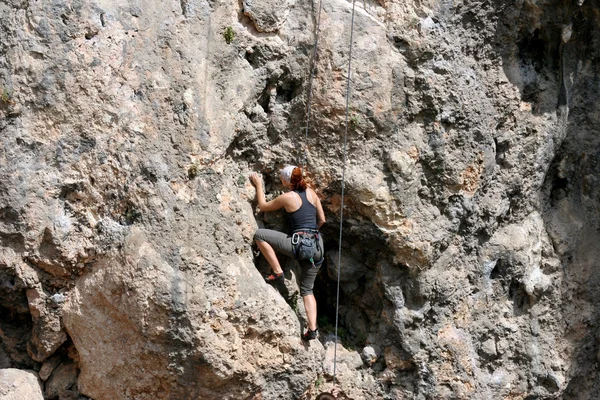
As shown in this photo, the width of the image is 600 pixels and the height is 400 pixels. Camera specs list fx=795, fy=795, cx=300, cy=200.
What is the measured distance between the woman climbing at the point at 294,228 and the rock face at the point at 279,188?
141 mm

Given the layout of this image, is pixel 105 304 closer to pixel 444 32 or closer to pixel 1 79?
pixel 1 79

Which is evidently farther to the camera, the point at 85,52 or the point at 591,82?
the point at 591,82

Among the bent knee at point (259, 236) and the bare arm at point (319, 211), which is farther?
the bare arm at point (319, 211)

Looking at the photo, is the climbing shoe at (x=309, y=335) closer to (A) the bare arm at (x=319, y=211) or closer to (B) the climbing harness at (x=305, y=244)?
(B) the climbing harness at (x=305, y=244)

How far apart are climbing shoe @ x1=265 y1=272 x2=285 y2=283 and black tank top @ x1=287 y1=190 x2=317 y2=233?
433 millimetres

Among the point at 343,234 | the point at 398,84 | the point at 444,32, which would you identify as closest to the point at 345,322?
the point at 343,234

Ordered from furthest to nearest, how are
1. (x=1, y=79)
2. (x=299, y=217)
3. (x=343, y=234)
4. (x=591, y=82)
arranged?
(x=591, y=82), (x=343, y=234), (x=299, y=217), (x=1, y=79)

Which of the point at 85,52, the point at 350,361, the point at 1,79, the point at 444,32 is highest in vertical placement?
the point at 444,32

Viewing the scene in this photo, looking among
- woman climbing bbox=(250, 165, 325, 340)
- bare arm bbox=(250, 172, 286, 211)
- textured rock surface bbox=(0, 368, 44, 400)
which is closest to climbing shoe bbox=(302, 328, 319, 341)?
woman climbing bbox=(250, 165, 325, 340)

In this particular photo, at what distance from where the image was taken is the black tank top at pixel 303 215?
7.02 metres

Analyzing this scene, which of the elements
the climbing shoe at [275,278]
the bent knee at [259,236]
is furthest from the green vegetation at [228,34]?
the climbing shoe at [275,278]

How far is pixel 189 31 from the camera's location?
671cm

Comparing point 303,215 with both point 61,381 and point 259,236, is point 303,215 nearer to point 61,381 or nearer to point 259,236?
point 259,236

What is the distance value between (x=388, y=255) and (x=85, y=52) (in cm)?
325
